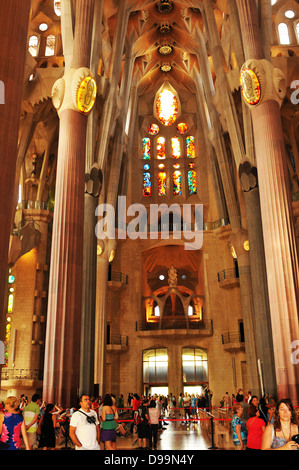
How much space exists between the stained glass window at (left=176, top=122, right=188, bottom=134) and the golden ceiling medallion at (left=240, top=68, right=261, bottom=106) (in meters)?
19.6

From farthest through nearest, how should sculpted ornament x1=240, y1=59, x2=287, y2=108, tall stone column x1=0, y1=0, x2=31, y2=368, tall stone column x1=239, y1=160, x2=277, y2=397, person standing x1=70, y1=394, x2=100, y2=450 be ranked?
1. tall stone column x1=239, y1=160, x2=277, y2=397
2. sculpted ornament x1=240, y1=59, x2=287, y2=108
3. tall stone column x1=0, y1=0, x2=31, y2=368
4. person standing x1=70, y1=394, x2=100, y2=450

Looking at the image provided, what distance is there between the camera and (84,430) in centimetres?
436

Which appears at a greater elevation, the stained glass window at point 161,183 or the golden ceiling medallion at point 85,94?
the stained glass window at point 161,183

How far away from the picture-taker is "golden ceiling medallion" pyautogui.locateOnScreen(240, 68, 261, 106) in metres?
14.4

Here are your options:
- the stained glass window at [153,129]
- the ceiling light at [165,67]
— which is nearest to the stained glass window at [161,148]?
the stained glass window at [153,129]

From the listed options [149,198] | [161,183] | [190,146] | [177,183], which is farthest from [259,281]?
[190,146]

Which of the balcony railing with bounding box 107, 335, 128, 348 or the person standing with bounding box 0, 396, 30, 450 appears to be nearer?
the person standing with bounding box 0, 396, 30, 450

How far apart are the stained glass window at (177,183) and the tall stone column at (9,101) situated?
25.1 meters

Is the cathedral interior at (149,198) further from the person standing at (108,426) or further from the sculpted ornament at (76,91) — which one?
the person standing at (108,426)

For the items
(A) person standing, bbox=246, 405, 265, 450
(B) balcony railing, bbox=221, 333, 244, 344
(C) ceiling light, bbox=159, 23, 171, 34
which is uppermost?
(C) ceiling light, bbox=159, 23, 171, 34

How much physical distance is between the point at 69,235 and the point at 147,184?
20.3 m

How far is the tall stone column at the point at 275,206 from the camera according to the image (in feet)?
39.5

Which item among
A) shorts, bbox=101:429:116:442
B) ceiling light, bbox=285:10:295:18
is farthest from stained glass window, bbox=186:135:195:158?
shorts, bbox=101:429:116:442

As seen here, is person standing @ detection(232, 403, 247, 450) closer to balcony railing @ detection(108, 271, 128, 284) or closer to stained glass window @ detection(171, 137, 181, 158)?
balcony railing @ detection(108, 271, 128, 284)
